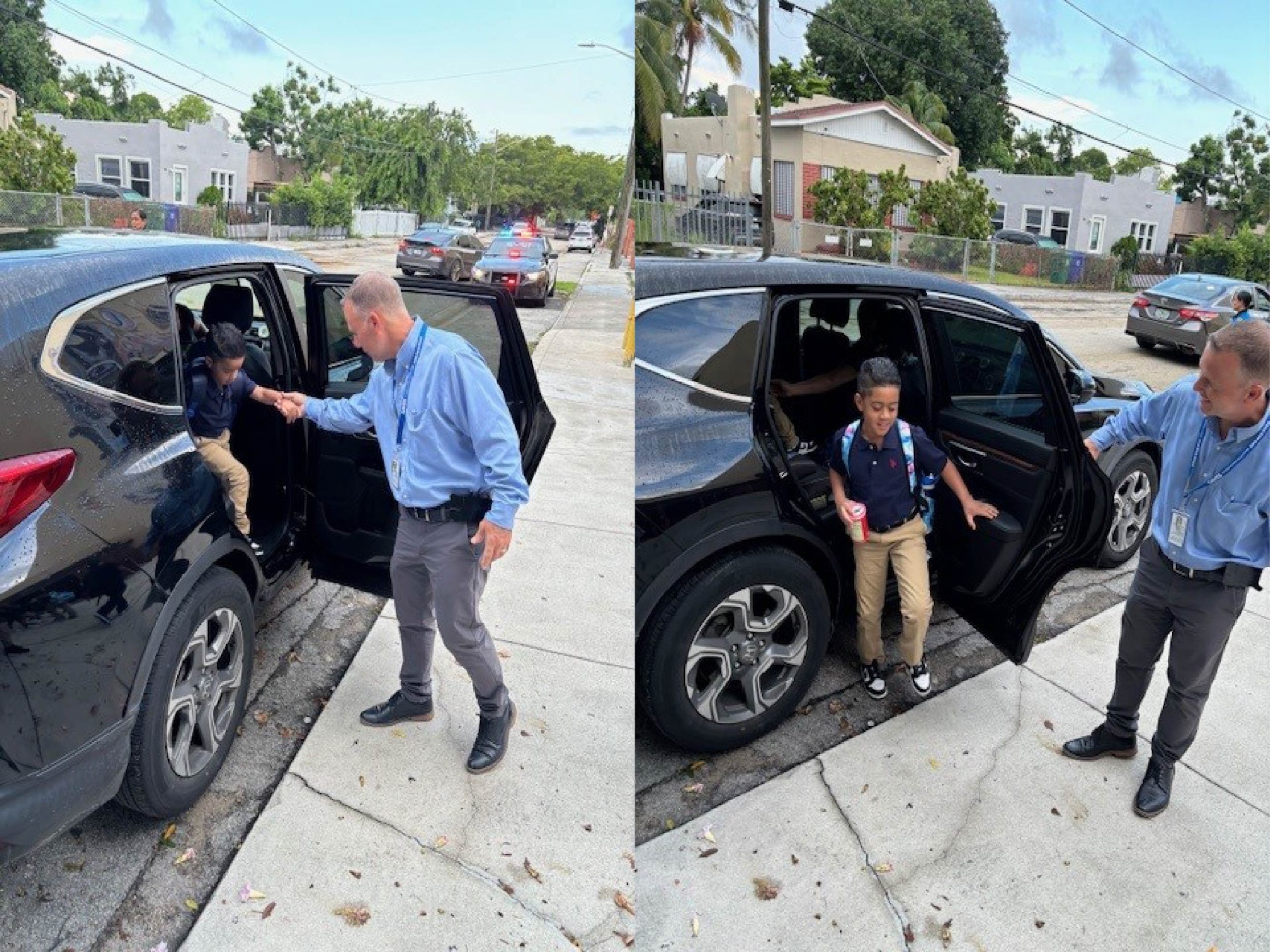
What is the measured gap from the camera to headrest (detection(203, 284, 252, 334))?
9.87 ft

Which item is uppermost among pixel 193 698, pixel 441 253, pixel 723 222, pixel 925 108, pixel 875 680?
pixel 925 108

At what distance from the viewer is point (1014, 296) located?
344 cm

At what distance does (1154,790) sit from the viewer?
8.94 feet

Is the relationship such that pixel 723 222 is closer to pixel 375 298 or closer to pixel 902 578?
pixel 375 298

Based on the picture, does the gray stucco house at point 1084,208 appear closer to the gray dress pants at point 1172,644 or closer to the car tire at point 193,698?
the gray dress pants at point 1172,644

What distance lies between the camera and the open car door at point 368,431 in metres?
2.96

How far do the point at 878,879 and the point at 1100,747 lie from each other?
1.09 m

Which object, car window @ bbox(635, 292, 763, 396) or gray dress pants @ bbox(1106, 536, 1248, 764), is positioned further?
gray dress pants @ bbox(1106, 536, 1248, 764)

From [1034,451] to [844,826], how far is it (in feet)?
4.74

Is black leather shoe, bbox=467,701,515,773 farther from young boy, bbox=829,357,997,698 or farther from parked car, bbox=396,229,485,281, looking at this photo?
parked car, bbox=396,229,485,281

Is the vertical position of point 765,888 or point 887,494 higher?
point 887,494

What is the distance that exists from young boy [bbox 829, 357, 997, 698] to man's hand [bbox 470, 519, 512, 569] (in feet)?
3.50

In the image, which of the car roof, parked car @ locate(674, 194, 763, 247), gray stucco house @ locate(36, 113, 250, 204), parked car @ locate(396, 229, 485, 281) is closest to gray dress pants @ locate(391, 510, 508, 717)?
the car roof

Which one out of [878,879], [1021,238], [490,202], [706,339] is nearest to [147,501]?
[706,339]
